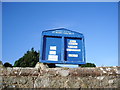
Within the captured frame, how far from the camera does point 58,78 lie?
2594 millimetres

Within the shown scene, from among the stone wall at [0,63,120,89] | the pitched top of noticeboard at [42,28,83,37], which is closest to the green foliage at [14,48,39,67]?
the pitched top of noticeboard at [42,28,83,37]

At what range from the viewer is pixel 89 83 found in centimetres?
258

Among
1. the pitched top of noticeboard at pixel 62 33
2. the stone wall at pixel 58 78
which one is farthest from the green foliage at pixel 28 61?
the stone wall at pixel 58 78

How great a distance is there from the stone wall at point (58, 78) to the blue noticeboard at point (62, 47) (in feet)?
13.0

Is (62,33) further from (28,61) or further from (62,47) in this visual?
(28,61)

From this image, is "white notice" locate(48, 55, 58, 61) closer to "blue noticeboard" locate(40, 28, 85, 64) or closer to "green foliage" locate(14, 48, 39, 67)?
"blue noticeboard" locate(40, 28, 85, 64)

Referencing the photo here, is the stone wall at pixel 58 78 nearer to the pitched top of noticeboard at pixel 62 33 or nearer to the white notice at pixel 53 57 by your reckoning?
the white notice at pixel 53 57

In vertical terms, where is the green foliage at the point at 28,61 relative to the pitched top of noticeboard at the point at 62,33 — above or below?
below

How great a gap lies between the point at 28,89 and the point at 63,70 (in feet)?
2.03

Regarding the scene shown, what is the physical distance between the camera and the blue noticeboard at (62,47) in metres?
6.75

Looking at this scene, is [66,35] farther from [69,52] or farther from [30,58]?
[30,58]

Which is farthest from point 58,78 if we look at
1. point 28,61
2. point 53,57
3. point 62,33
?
point 28,61

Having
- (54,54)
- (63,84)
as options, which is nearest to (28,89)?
(63,84)

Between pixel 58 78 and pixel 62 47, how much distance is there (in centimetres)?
432
